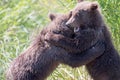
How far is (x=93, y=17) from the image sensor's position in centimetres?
467

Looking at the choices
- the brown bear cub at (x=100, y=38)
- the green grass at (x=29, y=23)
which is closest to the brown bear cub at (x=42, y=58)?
the brown bear cub at (x=100, y=38)

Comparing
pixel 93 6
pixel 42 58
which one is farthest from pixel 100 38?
pixel 42 58

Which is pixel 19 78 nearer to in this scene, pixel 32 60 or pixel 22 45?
pixel 32 60

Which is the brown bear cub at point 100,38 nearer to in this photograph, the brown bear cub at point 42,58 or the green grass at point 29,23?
the brown bear cub at point 42,58

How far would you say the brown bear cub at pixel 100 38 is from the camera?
4.66m

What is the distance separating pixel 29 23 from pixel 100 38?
112 inches

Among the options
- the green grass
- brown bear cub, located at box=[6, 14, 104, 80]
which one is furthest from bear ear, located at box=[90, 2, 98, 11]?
the green grass

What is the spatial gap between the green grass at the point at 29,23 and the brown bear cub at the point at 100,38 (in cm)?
88

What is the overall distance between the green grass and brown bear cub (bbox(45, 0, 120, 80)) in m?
0.88

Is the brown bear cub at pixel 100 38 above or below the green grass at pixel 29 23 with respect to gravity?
above

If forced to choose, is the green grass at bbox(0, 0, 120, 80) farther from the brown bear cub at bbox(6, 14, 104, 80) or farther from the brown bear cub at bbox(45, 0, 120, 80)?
the brown bear cub at bbox(6, 14, 104, 80)

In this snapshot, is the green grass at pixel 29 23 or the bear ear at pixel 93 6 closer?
the bear ear at pixel 93 6

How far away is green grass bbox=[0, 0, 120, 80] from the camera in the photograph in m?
5.70

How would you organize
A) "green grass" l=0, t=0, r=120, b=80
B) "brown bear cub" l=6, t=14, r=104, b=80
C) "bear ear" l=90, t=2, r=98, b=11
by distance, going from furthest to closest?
"green grass" l=0, t=0, r=120, b=80
"brown bear cub" l=6, t=14, r=104, b=80
"bear ear" l=90, t=2, r=98, b=11
